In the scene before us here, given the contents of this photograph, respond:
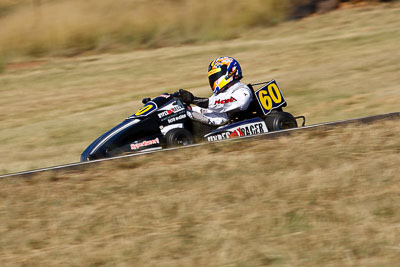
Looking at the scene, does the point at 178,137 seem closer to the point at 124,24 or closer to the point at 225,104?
the point at 225,104

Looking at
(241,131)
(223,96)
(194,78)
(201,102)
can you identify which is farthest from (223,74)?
(194,78)

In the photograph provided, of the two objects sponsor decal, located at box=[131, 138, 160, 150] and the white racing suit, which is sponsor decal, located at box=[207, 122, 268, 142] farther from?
sponsor decal, located at box=[131, 138, 160, 150]

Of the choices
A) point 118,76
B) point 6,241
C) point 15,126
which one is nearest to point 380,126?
point 6,241

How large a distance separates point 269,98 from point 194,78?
781 centimetres

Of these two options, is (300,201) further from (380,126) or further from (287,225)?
(380,126)

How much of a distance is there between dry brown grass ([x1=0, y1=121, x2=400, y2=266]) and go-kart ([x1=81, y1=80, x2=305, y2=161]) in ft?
3.43

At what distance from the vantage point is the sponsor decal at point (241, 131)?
8273mm

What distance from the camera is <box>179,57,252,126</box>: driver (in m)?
8.63

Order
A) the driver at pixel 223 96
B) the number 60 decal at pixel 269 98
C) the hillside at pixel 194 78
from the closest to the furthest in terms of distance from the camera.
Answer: the driver at pixel 223 96 < the number 60 decal at pixel 269 98 < the hillside at pixel 194 78

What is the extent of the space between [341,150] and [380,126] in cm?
110

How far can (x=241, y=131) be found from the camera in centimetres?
838

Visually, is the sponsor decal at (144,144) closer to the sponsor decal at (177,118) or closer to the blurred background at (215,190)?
the sponsor decal at (177,118)

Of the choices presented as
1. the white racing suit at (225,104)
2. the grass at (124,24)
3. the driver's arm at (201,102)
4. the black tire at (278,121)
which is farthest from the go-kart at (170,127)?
the grass at (124,24)

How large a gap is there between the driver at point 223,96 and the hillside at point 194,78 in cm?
271
